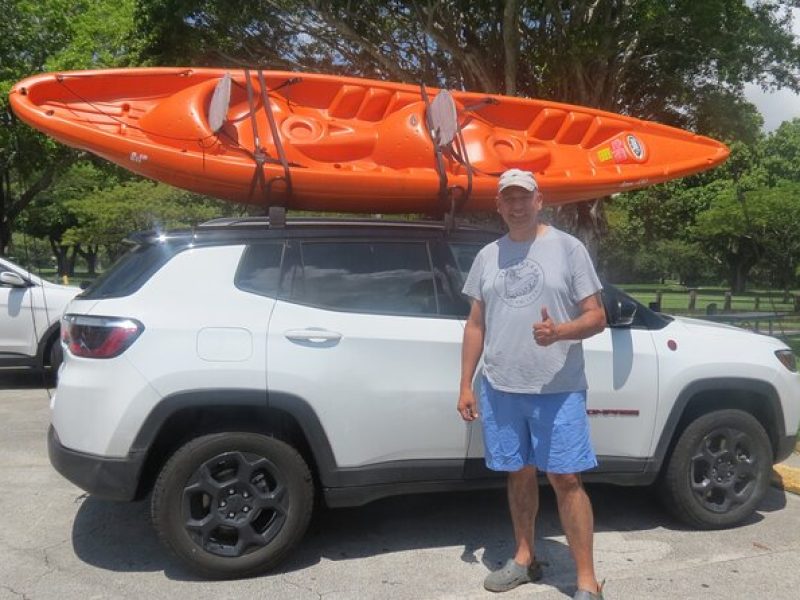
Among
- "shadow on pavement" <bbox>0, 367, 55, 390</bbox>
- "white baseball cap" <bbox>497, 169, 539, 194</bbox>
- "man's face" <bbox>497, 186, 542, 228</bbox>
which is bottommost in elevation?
"shadow on pavement" <bbox>0, 367, 55, 390</bbox>

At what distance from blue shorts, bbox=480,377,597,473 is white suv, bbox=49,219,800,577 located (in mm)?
422

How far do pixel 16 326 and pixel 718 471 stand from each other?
7113mm

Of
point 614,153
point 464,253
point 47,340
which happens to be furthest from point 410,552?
point 47,340

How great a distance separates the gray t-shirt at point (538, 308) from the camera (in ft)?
10.8

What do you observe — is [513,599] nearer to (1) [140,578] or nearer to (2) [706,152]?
(1) [140,578]

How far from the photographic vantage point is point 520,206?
11.1 ft

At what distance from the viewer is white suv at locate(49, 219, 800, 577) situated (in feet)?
11.5

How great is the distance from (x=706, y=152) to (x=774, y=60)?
6350mm

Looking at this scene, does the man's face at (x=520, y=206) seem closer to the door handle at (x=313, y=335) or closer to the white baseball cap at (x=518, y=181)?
the white baseball cap at (x=518, y=181)

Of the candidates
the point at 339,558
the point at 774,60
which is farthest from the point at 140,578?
the point at 774,60

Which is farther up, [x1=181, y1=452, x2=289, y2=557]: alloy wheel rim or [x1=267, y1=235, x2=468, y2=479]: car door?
[x1=267, y1=235, x2=468, y2=479]: car door

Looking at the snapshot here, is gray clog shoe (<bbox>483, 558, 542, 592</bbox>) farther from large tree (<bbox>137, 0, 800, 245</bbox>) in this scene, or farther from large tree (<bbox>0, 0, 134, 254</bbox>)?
large tree (<bbox>0, 0, 134, 254</bbox>)

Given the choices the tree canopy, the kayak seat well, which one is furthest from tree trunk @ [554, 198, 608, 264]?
the kayak seat well

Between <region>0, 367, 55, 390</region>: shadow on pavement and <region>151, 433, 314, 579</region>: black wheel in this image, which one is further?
<region>0, 367, 55, 390</region>: shadow on pavement
